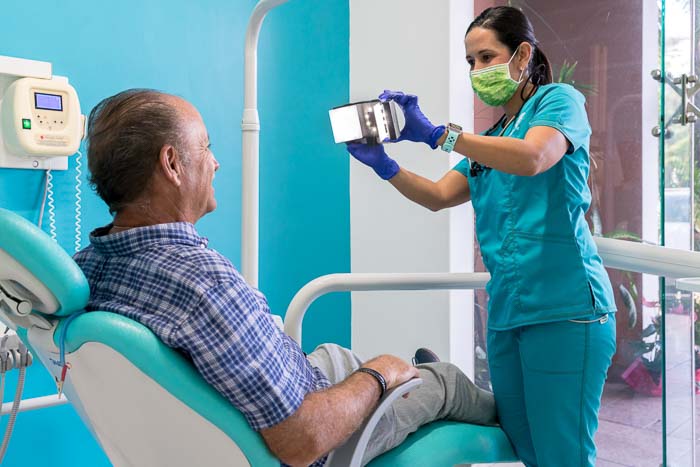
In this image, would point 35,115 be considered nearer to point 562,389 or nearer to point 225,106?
point 225,106

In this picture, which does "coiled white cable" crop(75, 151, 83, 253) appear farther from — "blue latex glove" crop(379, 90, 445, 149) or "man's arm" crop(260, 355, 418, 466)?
"man's arm" crop(260, 355, 418, 466)

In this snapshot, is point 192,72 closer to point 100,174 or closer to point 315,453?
point 100,174

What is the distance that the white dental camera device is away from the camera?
1.59 m

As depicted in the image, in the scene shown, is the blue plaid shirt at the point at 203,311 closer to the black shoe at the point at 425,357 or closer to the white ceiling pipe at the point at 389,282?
the white ceiling pipe at the point at 389,282

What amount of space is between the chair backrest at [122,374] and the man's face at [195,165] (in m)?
0.27

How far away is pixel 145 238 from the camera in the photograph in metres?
1.07

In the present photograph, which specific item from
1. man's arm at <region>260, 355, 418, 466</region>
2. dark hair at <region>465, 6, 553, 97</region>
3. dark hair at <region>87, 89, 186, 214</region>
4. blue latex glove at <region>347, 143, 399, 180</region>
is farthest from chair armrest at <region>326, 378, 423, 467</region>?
dark hair at <region>465, 6, 553, 97</region>

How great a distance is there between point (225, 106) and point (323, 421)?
5.53ft

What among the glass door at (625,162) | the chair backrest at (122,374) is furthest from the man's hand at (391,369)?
the glass door at (625,162)

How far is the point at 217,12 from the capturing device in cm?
245

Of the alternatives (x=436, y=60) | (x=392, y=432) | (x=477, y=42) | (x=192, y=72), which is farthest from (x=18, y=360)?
(x=436, y=60)

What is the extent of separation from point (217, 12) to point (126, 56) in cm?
44

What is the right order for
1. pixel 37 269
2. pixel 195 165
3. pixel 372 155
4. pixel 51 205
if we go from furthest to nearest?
pixel 51 205 < pixel 372 155 < pixel 195 165 < pixel 37 269

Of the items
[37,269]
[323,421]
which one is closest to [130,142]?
[37,269]
